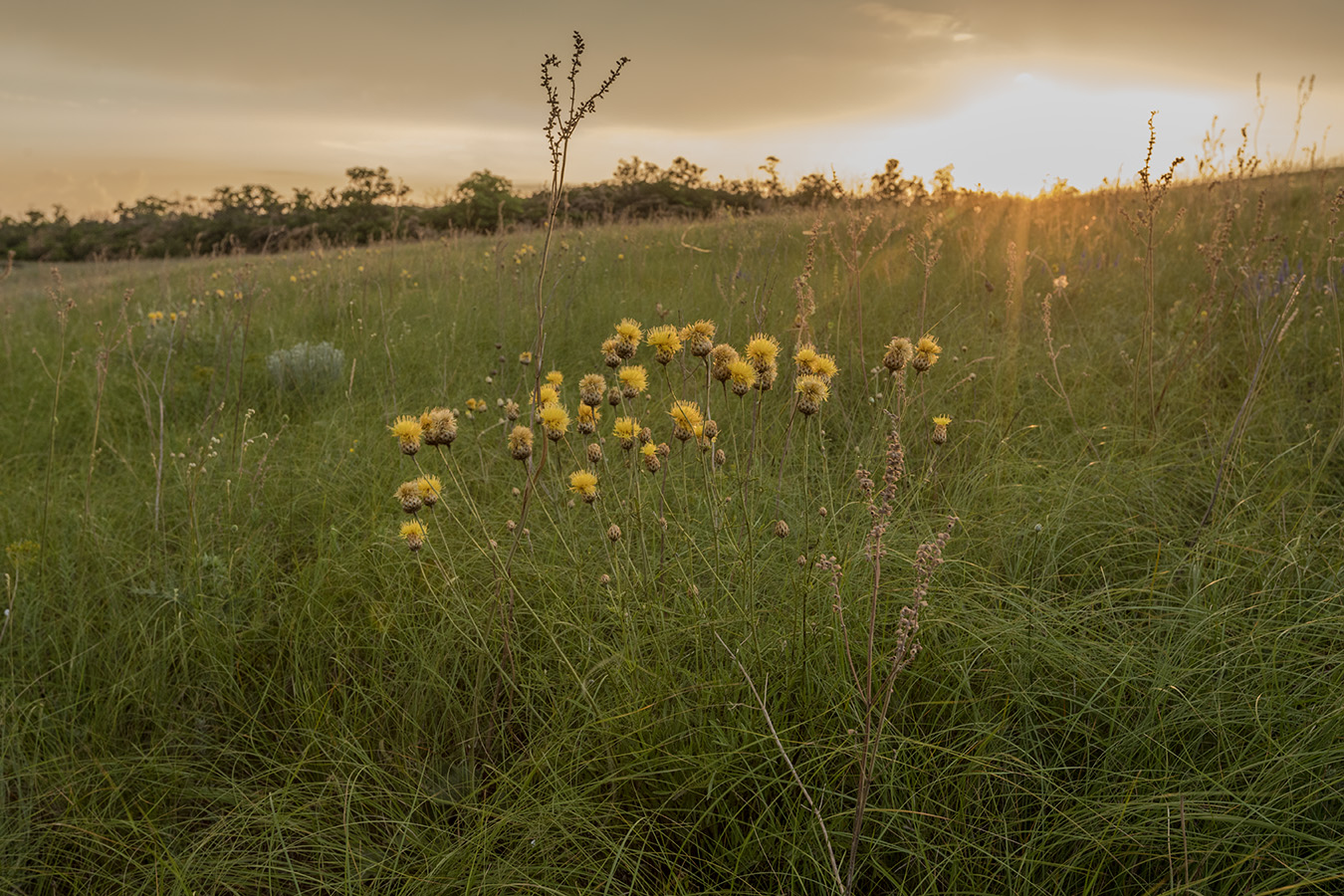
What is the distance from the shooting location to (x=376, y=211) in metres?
18.4

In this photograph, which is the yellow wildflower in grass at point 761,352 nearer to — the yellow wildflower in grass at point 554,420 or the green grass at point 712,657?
the green grass at point 712,657

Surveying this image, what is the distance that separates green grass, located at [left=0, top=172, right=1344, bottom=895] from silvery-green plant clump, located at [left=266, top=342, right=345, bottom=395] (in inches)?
26.6

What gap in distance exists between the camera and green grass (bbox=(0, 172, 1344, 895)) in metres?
1.30

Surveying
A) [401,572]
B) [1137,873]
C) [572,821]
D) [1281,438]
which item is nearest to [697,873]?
[572,821]

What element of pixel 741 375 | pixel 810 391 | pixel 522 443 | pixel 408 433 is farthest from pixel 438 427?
pixel 810 391

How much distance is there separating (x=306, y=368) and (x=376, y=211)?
1604 centimetres

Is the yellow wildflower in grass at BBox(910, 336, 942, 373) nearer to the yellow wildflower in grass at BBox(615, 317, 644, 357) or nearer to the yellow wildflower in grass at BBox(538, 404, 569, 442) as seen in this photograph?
the yellow wildflower in grass at BBox(615, 317, 644, 357)

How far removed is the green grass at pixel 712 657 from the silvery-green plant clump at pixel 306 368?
67cm

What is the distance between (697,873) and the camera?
1.34 m

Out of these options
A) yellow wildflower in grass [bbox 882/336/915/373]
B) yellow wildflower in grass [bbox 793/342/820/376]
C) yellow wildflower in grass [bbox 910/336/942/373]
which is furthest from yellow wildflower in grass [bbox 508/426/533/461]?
yellow wildflower in grass [bbox 910/336/942/373]

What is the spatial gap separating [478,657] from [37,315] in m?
8.91

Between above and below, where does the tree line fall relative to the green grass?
above

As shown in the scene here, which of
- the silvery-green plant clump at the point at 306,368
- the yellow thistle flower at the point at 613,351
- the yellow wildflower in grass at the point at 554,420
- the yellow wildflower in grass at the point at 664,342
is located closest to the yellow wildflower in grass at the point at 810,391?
the yellow wildflower in grass at the point at 664,342

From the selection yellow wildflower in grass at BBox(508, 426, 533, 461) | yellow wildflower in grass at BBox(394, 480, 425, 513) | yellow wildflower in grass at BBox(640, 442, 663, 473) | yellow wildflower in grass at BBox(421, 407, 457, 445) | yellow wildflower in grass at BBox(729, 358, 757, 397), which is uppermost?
yellow wildflower in grass at BBox(729, 358, 757, 397)
